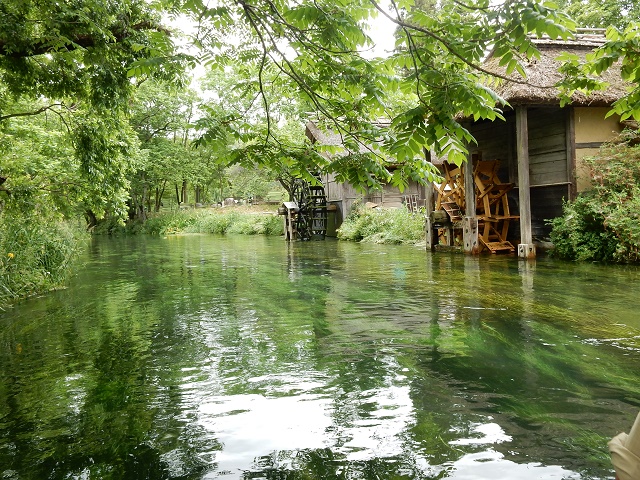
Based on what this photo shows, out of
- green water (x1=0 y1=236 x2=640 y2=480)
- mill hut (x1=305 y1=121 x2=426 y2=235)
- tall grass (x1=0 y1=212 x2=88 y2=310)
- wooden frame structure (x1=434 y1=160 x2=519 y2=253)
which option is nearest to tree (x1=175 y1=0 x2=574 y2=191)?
green water (x1=0 y1=236 x2=640 y2=480)

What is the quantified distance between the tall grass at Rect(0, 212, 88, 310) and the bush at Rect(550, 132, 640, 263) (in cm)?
1100

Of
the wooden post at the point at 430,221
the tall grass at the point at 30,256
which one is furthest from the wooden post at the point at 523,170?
the tall grass at the point at 30,256

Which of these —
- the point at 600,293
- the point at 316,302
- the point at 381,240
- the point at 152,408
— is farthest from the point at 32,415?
the point at 381,240

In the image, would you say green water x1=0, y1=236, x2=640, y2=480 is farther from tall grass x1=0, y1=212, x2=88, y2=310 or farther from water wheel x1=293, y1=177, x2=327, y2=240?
water wheel x1=293, y1=177, x2=327, y2=240

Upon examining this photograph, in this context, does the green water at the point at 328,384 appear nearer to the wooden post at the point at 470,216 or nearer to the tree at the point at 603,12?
the wooden post at the point at 470,216

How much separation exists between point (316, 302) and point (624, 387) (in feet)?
16.2

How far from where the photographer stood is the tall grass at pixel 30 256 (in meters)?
9.23

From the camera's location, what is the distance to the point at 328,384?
4348 mm

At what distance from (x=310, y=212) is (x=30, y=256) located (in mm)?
18741

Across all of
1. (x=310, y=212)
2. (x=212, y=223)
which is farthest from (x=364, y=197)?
(x=212, y=223)

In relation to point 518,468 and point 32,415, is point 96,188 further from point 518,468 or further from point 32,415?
point 518,468

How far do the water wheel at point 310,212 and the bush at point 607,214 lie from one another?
16.1m

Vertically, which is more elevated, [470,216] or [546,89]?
[546,89]

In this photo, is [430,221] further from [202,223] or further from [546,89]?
[202,223]
